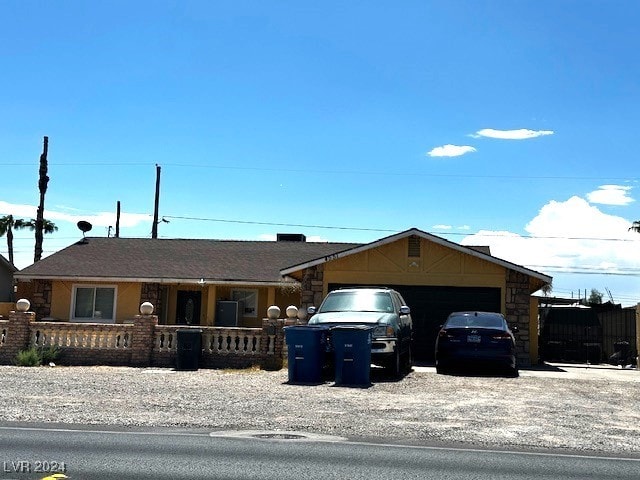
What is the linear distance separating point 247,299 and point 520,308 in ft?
33.9

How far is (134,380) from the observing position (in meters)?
14.6

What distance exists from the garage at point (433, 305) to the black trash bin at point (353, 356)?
662 centimetres

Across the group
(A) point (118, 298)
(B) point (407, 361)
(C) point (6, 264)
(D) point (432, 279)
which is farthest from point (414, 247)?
(C) point (6, 264)

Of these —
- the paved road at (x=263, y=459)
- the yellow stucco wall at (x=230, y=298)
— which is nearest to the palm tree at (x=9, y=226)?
the yellow stucco wall at (x=230, y=298)

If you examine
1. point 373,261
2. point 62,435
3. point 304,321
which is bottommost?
point 62,435

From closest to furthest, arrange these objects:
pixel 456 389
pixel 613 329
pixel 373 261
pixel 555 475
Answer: pixel 555 475, pixel 456 389, pixel 373 261, pixel 613 329

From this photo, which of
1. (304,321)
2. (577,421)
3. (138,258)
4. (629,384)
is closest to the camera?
(577,421)

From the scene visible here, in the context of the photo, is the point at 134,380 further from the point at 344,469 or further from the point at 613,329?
the point at 613,329

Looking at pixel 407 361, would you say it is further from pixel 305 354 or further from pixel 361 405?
pixel 361 405

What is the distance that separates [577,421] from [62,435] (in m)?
6.99

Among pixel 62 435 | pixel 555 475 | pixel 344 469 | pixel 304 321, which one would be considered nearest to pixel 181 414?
pixel 62 435

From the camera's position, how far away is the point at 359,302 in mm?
16203

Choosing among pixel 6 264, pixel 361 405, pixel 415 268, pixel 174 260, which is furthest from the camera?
pixel 6 264

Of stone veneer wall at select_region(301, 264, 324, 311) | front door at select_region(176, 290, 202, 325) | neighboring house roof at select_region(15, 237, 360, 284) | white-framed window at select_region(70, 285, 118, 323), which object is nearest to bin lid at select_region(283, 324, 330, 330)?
stone veneer wall at select_region(301, 264, 324, 311)
